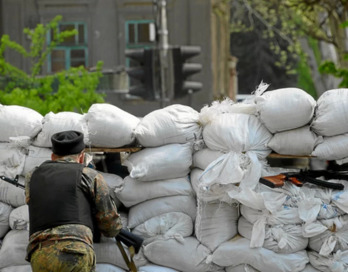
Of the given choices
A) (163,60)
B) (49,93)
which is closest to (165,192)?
(49,93)

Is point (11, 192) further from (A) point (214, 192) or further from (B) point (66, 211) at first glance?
A: (A) point (214, 192)

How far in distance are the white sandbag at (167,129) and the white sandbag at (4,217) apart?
112 cm

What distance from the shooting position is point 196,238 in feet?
20.7

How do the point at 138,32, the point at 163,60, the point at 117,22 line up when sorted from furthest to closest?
the point at 138,32, the point at 117,22, the point at 163,60

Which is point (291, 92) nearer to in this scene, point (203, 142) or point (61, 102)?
point (203, 142)

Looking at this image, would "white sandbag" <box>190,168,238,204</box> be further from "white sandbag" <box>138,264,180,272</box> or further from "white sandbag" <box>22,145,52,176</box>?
"white sandbag" <box>22,145,52,176</box>

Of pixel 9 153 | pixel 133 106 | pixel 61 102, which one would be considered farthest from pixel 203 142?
pixel 133 106

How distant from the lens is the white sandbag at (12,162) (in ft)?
21.1

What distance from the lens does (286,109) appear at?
613 centimetres

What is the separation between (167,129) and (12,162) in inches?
47.2

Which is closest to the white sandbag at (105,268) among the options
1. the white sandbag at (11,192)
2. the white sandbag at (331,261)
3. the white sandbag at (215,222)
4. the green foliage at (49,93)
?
the white sandbag at (215,222)

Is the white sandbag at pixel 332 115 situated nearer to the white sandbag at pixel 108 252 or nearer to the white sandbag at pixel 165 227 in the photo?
the white sandbag at pixel 165 227

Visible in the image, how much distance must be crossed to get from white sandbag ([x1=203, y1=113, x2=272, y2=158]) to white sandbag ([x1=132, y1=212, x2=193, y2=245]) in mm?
581

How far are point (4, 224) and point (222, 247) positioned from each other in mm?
1663
